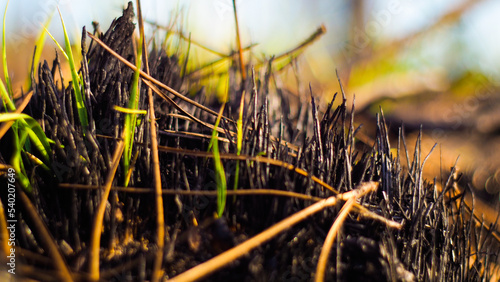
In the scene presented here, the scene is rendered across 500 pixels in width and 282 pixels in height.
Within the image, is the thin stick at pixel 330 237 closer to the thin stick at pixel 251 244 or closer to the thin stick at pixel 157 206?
the thin stick at pixel 251 244

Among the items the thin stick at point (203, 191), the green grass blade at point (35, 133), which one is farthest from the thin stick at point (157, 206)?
the green grass blade at point (35, 133)

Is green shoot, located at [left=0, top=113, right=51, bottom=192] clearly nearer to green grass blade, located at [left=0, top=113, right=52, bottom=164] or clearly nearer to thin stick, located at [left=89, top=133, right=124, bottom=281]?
green grass blade, located at [left=0, top=113, right=52, bottom=164]

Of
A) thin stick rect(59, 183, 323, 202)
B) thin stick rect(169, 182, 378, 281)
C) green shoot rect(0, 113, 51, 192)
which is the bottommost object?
thin stick rect(169, 182, 378, 281)

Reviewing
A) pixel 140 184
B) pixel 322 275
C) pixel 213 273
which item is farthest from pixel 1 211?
pixel 322 275

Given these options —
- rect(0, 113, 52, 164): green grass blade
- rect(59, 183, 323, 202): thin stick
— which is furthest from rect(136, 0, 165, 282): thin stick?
rect(0, 113, 52, 164): green grass blade

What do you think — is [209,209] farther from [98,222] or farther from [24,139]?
[24,139]

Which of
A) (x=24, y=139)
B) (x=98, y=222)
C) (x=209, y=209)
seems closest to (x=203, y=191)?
(x=209, y=209)
